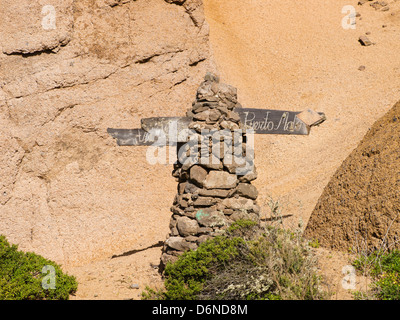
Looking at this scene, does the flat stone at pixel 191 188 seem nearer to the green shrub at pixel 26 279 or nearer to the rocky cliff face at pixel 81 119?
the green shrub at pixel 26 279

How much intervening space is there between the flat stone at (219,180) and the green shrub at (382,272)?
6.99 ft

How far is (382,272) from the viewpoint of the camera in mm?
5207

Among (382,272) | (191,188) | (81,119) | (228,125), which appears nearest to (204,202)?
(191,188)

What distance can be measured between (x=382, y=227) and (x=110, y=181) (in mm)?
7815

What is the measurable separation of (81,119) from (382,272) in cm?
894

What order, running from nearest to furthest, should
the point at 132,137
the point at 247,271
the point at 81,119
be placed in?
the point at 247,271 → the point at 132,137 → the point at 81,119

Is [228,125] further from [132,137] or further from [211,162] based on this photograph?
[132,137]

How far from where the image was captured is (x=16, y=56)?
37.7ft

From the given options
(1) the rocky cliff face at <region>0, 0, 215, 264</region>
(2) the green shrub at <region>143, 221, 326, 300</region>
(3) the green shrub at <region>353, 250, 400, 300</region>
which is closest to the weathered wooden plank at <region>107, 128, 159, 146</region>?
(2) the green shrub at <region>143, 221, 326, 300</region>

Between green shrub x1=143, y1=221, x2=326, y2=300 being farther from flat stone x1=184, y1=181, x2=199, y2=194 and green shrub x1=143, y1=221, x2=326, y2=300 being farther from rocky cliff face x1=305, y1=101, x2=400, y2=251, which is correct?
flat stone x1=184, y1=181, x2=199, y2=194

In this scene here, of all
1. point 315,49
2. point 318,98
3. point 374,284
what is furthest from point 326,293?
point 315,49

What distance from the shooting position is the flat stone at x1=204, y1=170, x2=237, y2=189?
670cm

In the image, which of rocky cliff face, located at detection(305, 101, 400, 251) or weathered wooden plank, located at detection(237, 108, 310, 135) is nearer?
rocky cliff face, located at detection(305, 101, 400, 251)

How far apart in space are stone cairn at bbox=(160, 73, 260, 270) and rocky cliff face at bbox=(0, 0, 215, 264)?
3.98 meters
